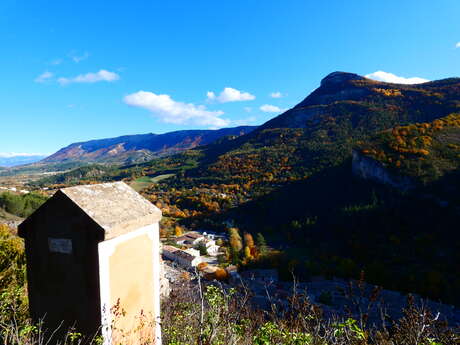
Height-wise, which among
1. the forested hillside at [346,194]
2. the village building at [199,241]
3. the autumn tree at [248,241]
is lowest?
the village building at [199,241]

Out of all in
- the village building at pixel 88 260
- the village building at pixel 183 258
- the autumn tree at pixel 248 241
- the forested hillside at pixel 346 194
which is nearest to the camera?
the village building at pixel 88 260

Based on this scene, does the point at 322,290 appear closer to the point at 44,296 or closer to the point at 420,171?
the point at 420,171

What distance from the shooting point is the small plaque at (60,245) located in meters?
3.44

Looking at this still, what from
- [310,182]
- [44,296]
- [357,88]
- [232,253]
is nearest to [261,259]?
[232,253]

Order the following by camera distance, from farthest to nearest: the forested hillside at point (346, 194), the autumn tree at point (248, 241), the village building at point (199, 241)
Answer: the village building at point (199, 241)
the autumn tree at point (248, 241)
the forested hillside at point (346, 194)

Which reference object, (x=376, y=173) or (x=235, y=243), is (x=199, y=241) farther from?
(x=376, y=173)

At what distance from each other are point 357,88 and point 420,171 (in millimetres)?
73781

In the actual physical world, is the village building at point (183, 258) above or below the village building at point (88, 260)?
below

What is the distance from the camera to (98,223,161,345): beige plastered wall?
11.3 ft

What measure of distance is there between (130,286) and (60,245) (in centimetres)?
112

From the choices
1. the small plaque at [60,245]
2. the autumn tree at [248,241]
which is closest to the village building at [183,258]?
the autumn tree at [248,241]

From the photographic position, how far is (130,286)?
387 cm

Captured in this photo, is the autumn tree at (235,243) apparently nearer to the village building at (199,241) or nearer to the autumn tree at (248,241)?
the autumn tree at (248,241)

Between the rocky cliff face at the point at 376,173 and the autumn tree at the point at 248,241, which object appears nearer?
the rocky cliff face at the point at 376,173
